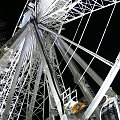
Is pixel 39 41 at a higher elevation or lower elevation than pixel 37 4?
lower

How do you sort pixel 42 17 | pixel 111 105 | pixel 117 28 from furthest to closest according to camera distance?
pixel 117 28
pixel 42 17
pixel 111 105

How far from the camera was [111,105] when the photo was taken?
8.23 meters

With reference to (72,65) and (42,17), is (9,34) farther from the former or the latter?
(72,65)

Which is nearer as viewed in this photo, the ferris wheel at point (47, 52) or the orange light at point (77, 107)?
the orange light at point (77, 107)

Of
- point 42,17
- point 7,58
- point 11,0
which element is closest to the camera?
point 7,58

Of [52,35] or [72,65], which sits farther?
[52,35]

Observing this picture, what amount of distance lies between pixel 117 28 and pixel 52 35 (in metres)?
3.93

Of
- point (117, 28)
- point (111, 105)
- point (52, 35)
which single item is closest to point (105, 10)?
point (117, 28)

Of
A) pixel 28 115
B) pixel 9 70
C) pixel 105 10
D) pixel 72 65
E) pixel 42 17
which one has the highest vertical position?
pixel 105 10

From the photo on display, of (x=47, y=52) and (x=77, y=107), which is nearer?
(x=77, y=107)

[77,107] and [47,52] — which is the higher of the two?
[47,52]

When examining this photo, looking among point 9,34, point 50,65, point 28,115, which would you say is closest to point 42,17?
point 50,65

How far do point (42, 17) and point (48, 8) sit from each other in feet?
3.69

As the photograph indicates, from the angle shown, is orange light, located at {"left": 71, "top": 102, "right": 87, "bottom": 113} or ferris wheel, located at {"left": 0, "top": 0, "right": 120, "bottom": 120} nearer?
orange light, located at {"left": 71, "top": 102, "right": 87, "bottom": 113}
